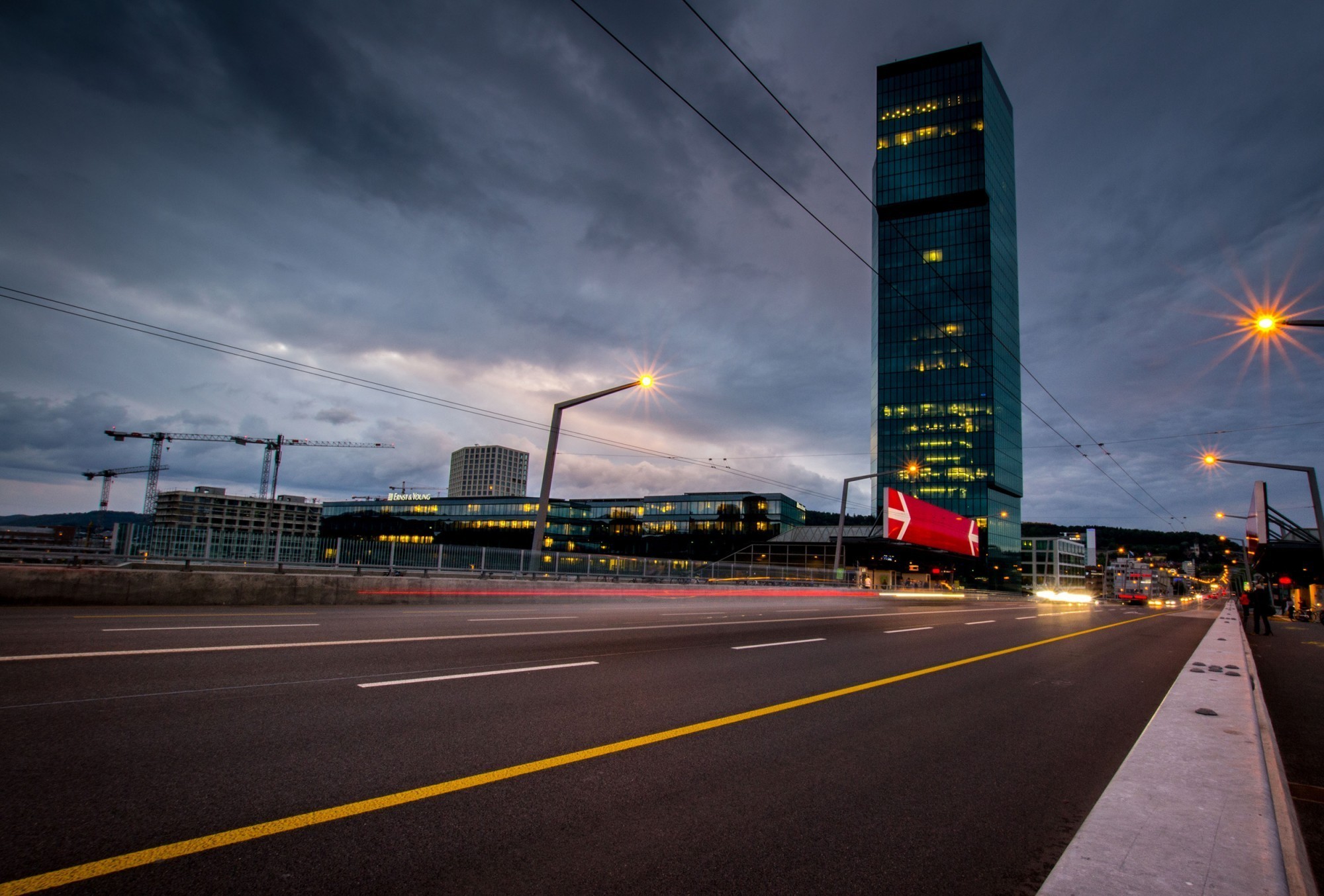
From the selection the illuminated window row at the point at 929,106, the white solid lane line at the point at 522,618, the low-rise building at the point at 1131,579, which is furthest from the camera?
the illuminated window row at the point at 929,106

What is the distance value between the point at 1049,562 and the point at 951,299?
6708 centimetres

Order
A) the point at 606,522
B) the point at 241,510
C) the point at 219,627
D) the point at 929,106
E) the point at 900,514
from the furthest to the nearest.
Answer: the point at 241,510 → the point at 606,522 → the point at 929,106 → the point at 900,514 → the point at 219,627

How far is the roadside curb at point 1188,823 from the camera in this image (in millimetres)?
2588

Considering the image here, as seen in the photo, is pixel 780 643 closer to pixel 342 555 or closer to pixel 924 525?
pixel 342 555

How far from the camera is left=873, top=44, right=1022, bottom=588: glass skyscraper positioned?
106 m

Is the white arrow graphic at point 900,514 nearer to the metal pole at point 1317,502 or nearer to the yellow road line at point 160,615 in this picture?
the metal pole at point 1317,502

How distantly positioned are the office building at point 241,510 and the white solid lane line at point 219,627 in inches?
7144

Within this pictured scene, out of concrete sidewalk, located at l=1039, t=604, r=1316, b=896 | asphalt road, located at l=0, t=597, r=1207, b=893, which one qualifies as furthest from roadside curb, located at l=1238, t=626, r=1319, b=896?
asphalt road, located at l=0, t=597, r=1207, b=893

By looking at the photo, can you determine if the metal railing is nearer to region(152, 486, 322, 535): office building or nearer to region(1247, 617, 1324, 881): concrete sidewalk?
region(1247, 617, 1324, 881): concrete sidewalk

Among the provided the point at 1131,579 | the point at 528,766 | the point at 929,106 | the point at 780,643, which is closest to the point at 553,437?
the point at 780,643

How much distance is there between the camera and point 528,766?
13.1 ft

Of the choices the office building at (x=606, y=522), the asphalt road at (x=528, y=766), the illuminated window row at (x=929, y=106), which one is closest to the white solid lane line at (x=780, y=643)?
the asphalt road at (x=528, y=766)

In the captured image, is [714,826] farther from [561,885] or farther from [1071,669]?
[1071,669]

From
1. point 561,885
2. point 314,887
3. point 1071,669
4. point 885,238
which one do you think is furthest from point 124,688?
point 885,238
